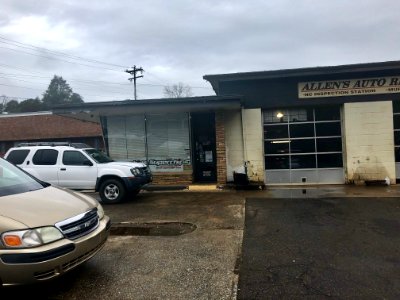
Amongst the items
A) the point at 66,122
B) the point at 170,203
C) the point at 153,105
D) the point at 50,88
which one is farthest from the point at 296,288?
the point at 50,88

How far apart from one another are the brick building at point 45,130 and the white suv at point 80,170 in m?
19.9

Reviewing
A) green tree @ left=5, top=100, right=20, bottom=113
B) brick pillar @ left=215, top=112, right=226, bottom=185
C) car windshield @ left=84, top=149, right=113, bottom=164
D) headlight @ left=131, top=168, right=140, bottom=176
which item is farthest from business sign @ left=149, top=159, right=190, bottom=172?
green tree @ left=5, top=100, right=20, bottom=113

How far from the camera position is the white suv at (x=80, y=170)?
11.0 metres

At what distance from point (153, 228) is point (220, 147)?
22.0ft

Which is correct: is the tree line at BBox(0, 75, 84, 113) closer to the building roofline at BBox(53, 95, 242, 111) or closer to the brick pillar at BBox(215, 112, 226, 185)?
the building roofline at BBox(53, 95, 242, 111)

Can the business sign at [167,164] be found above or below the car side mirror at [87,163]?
below

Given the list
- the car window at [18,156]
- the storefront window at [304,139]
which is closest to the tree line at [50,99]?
the car window at [18,156]

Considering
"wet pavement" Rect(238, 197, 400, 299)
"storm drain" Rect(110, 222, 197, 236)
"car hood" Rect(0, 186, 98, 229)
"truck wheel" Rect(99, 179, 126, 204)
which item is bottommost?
"wet pavement" Rect(238, 197, 400, 299)

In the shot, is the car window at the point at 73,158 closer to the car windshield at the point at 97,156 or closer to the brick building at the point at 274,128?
the car windshield at the point at 97,156

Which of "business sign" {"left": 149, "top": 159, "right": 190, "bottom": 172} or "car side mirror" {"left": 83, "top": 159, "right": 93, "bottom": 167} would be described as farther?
"business sign" {"left": 149, "top": 159, "right": 190, "bottom": 172}

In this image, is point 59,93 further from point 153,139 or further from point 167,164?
point 167,164

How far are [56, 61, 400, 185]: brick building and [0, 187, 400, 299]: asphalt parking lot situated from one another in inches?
163

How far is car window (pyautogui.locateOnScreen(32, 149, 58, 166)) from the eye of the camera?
11359 mm

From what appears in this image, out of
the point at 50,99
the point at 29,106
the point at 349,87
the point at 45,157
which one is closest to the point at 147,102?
the point at 45,157
